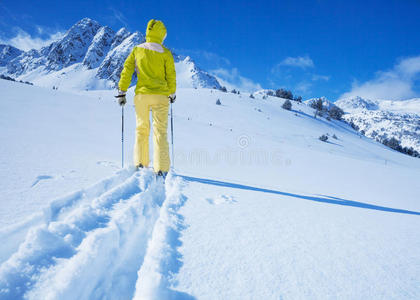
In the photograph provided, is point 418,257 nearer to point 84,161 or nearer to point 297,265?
A: point 297,265

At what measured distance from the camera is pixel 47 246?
3.08 feet

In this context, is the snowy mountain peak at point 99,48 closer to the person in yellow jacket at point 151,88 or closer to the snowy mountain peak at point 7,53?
the snowy mountain peak at point 7,53

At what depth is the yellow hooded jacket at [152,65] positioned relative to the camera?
304 cm

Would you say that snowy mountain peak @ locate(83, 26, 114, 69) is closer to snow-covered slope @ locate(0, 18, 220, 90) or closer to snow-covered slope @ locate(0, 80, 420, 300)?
snow-covered slope @ locate(0, 18, 220, 90)

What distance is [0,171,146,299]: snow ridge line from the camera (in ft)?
2.40

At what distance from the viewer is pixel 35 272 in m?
0.79

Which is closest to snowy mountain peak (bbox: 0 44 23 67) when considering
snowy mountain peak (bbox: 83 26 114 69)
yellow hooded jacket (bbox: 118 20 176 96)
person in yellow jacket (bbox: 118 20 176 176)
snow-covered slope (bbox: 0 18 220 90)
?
snow-covered slope (bbox: 0 18 220 90)

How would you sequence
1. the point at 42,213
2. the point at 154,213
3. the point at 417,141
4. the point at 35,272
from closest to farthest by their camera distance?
1. the point at 35,272
2. the point at 42,213
3. the point at 154,213
4. the point at 417,141

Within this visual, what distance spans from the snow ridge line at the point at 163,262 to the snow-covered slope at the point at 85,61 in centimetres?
6934

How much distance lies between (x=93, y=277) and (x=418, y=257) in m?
1.77

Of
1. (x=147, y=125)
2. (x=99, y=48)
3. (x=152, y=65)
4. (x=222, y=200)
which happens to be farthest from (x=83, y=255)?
(x=99, y=48)

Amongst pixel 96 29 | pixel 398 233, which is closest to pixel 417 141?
pixel 398 233

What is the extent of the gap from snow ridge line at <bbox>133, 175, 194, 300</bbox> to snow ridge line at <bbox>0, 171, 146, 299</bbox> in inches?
13.3

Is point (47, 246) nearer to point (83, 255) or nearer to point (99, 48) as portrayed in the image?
point (83, 255)
